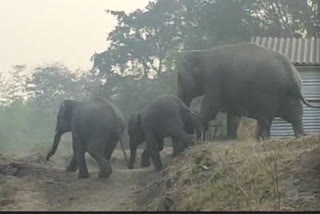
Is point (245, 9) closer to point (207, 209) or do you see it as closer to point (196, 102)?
point (196, 102)

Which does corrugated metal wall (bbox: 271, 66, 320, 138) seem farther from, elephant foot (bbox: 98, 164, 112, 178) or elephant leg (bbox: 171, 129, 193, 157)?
elephant foot (bbox: 98, 164, 112, 178)

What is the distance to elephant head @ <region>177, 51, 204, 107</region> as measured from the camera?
6.47m

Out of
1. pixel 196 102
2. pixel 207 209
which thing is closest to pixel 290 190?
pixel 207 209

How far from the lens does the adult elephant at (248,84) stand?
19.0 ft

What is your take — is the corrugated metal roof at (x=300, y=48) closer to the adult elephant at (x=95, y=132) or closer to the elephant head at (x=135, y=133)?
the elephant head at (x=135, y=133)

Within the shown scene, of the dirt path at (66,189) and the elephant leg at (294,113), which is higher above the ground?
the elephant leg at (294,113)

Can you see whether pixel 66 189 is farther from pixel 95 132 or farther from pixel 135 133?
pixel 135 133

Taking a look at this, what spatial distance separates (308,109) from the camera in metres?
5.64

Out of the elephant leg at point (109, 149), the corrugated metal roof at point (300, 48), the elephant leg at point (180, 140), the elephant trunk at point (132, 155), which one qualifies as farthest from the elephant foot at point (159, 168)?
the corrugated metal roof at point (300, 48)

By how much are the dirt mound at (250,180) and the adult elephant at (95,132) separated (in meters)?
1.61

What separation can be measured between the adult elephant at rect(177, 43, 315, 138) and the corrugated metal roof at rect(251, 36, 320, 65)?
1.23ft

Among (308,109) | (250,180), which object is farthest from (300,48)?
(250,180)

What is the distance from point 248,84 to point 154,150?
110 centimetres

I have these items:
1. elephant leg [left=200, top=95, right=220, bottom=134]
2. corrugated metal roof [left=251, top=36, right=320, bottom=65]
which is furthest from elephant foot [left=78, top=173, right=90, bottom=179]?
corrugated metal roof [left=251, top=36, right=320, bottom=65]
